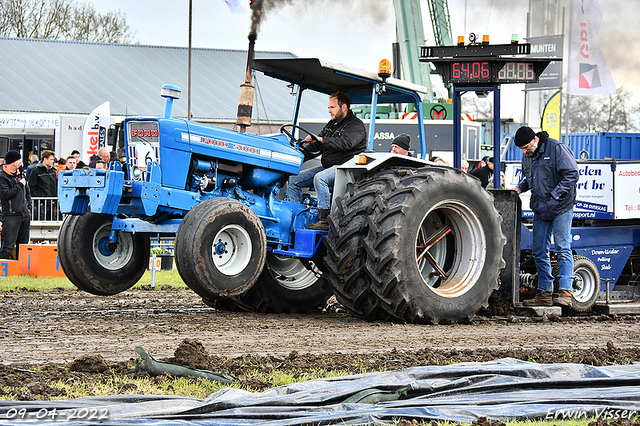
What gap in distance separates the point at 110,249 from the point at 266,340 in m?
2.14

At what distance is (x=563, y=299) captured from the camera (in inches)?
335

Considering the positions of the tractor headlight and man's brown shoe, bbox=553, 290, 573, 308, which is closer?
the tractor headlight

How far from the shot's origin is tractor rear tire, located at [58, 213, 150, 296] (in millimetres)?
7109

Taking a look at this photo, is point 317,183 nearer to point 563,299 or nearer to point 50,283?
point 563,299

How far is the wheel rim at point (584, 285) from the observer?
909 cm

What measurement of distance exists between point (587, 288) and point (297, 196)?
3599mm

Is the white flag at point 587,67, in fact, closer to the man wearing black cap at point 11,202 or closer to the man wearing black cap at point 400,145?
the man wearing black cap at point 400,145

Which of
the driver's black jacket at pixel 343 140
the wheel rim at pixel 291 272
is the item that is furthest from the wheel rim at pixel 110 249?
the driver's black jacket at pixel 343 140

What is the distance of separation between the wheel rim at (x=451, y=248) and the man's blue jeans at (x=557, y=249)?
1.27 meters

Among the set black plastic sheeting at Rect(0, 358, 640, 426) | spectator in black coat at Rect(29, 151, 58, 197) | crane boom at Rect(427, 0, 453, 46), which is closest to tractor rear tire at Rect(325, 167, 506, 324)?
black plastic sheeting at Rect(0, 358, 640, 426)

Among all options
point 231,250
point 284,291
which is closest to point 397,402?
point 231,250

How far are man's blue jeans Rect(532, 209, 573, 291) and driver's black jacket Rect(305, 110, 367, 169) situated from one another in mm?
2169

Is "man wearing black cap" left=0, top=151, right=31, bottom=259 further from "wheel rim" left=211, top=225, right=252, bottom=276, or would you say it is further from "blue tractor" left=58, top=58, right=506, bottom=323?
"wheel rim" left=211, top=225, right=252, bottom=276

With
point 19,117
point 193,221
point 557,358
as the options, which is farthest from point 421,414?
point 19,117
